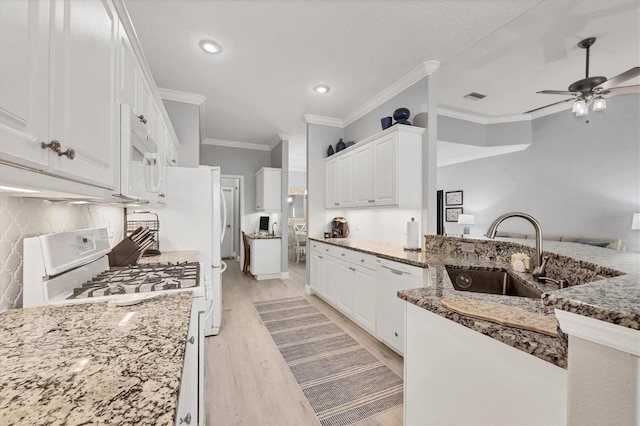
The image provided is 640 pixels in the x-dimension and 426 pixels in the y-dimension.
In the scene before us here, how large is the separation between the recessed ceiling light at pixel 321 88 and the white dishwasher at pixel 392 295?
2244mm

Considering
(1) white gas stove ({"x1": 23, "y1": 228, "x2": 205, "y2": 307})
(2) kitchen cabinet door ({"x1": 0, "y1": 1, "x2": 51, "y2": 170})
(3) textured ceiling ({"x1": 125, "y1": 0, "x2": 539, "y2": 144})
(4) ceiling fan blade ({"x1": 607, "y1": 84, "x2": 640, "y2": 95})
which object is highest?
(3) textured ceiling ({"x1": 125, "y1": 0, "x2": 539, "y2": 144})

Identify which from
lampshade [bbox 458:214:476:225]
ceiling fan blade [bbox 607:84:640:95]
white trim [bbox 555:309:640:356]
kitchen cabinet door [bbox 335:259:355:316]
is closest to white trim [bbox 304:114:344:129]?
kitchen cabinet door [bbox 335:259:355:316]

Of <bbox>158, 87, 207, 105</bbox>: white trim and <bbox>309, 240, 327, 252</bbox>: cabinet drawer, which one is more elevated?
<bbox>158, 87, 207, 105</bbox>: white trim

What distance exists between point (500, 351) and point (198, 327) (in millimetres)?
1355

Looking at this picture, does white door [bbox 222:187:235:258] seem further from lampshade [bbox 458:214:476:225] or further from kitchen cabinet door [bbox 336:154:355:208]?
lampshade [bbox 458:214:476:225]

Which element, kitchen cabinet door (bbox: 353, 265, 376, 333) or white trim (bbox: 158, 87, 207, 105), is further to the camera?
white trim (bbox: 158, 87, 207, 105)

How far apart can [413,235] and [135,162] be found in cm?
252

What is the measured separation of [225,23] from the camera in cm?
221

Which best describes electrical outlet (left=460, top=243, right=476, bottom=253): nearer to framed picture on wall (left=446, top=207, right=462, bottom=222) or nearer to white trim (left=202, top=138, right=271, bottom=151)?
framed picture on wall (left=446, top=207, right=462, bottom=222)

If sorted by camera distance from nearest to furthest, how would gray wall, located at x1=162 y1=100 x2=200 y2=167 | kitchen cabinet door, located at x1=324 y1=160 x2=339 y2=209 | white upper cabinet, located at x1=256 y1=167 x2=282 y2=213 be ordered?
gray wall, located at x1=162 y1=100 x2=200 y2=167 → kitchen cabinet door, located at x1=324 y1=160 x2=339 y2=209 → white upper cabinet, located at x1=256 y1=167 x2=282 y2=213

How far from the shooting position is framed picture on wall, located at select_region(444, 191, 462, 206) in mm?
3092

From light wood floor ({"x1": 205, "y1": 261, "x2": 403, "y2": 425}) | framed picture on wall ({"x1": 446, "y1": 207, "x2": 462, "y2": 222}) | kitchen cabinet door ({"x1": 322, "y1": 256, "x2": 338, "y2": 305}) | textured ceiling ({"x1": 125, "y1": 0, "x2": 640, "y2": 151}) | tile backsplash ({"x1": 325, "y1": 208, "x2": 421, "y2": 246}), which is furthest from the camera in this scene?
kitchen cabinet door ({"x1": 322, "y1": 256, "x2": 338, "y2": 305})

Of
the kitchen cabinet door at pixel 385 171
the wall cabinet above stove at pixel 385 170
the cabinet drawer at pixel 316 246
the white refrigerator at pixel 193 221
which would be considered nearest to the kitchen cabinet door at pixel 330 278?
the cabinet drawer at pixel 316 246

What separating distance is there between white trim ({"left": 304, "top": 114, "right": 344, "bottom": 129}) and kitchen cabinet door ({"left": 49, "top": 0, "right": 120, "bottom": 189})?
320 cm
